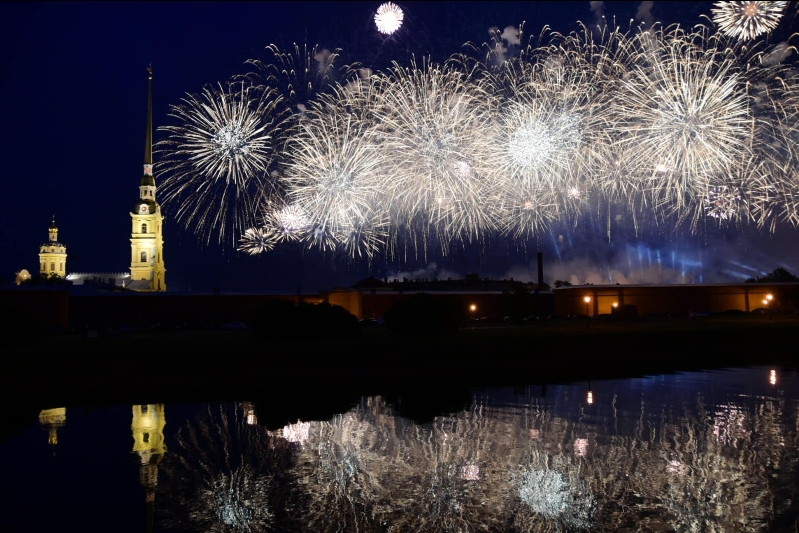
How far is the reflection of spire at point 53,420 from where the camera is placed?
1414cm

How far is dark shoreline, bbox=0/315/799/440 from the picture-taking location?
63.6 ft

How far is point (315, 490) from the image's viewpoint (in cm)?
977

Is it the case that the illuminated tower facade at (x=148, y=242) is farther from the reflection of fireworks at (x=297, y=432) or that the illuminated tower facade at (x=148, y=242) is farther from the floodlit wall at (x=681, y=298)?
the reflection of fireworks at (x=297, y=432)

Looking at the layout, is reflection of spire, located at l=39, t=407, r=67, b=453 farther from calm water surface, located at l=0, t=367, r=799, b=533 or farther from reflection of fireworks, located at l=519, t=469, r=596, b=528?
reflection of fireworks, located at l=519, t=469, r=596, b=528

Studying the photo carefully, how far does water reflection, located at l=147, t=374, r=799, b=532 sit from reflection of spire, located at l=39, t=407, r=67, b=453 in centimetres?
241

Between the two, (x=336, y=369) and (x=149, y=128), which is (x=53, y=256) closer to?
(x=149, y=128)

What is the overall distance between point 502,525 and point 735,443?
6.22m

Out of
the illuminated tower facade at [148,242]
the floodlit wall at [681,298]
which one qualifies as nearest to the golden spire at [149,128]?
the illuminated tower facade at [148,242]

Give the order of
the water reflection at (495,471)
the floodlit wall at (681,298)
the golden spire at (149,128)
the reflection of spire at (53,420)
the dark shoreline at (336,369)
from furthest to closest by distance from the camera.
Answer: the golden spire at (149,128) → the floodlit wall at (681,298) → the dark shoreline at (336,369) → the reflection of spire at (53,420) → the water reflection at (495,471)

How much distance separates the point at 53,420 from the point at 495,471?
1096cm

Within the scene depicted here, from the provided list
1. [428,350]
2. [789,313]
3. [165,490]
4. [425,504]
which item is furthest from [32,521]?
[789,313]

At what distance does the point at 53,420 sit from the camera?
16.2 m

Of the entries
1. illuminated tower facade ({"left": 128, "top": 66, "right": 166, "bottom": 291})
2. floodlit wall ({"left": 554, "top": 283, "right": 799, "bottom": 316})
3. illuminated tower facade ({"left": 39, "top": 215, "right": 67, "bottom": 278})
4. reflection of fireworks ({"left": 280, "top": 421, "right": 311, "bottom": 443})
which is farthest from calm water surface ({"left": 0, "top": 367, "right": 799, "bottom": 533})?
illuminated tower facade ({"left": 39, "top": 215, "right": 67, "bottom": 278})

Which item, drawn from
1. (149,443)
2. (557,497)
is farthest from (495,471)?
(149,443)
